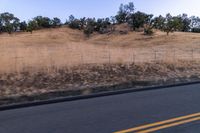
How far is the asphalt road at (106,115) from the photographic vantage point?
6246 millimetres

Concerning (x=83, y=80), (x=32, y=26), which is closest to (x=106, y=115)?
(x=83, y=80)

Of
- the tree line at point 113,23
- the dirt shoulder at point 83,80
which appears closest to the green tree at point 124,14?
the tree line at point 113,23

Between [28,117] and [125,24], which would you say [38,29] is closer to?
[125,24]

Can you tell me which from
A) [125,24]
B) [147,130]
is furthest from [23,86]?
[125,24]

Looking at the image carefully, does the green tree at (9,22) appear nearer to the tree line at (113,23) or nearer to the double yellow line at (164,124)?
the tree line at (113,23)

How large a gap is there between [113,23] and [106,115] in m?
68.8

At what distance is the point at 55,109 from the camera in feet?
26.5

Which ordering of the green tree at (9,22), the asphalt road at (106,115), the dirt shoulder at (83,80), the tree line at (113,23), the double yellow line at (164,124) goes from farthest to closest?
the green tree at (9,22) < the tree line at (113,23) < the dirt shoulder at (83,80) < the asphalt road at (106,115) < the double yellow line at (164,124)

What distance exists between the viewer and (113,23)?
75.1 m

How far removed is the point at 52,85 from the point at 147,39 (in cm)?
3997

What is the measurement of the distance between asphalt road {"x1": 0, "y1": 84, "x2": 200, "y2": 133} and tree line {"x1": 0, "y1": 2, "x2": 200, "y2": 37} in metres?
47.4

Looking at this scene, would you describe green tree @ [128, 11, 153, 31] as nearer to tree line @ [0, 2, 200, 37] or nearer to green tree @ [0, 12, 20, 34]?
tree line @ [0, 2, 200, 37]

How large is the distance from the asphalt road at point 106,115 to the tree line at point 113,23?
155 feet

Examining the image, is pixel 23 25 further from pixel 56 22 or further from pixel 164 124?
pixel 164 124
